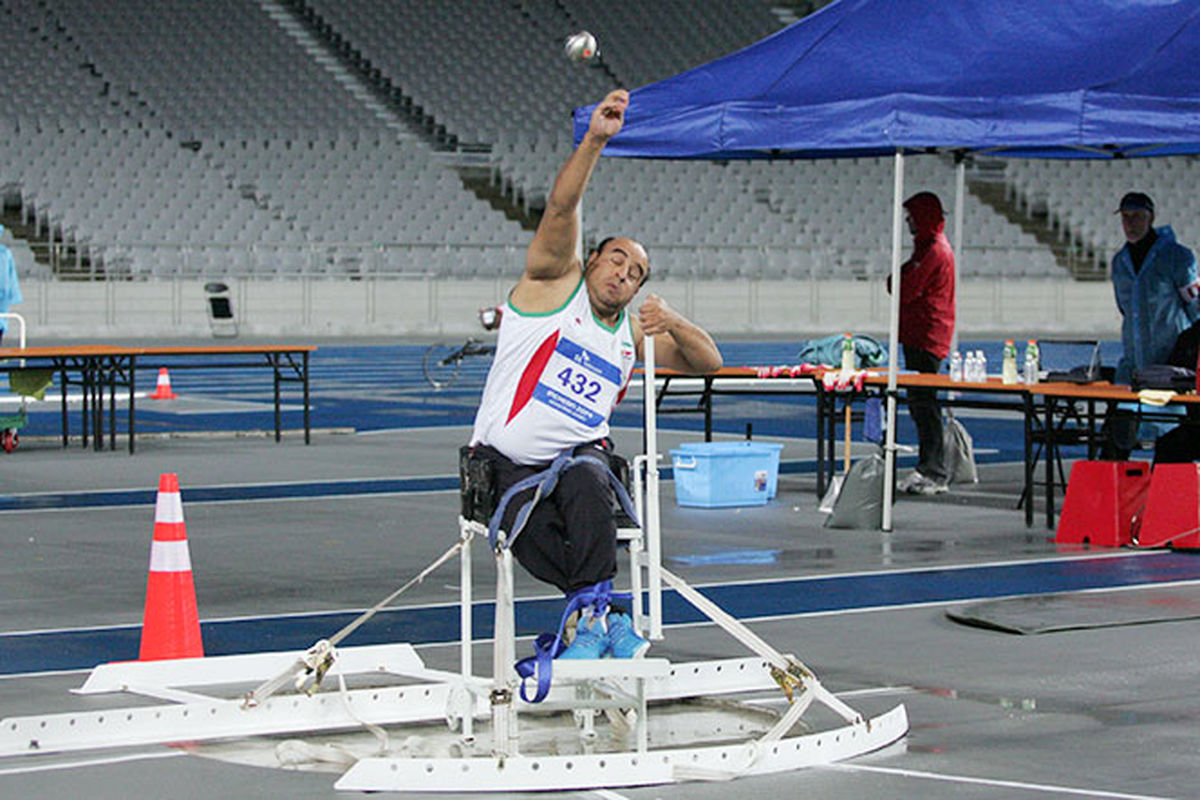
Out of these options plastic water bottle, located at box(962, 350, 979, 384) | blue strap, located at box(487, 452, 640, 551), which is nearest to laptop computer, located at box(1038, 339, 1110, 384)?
plastic water bottle, located at box(962, 350, 979, 384)

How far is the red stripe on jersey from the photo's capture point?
668 centimetres

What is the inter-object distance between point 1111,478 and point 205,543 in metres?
5.44

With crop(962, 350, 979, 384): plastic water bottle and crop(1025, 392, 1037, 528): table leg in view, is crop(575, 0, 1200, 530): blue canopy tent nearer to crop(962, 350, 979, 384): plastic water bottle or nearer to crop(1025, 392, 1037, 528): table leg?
crop(1025, 392, 1037, 528): table leg

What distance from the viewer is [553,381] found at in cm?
669

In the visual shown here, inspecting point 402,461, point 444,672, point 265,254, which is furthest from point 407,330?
point 444,672

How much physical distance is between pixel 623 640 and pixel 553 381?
0.88m

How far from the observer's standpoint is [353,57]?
165 feet

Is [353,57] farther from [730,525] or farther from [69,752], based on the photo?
[69,752]

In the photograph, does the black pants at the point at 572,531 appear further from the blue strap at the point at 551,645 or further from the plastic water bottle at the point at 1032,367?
the plastic water bottle at the point at 1032,367

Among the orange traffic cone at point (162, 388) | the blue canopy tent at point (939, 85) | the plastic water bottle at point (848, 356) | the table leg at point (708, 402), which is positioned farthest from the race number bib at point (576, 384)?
the orange traffic cone at point (162, 388)

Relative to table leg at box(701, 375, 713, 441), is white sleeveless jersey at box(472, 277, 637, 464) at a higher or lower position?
higher

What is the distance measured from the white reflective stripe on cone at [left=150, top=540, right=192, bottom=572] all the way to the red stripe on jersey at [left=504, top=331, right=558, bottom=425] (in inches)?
88.4

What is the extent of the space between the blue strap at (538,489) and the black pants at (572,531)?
18 millimetres

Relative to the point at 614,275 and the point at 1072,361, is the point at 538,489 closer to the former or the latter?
the point at 614,275
